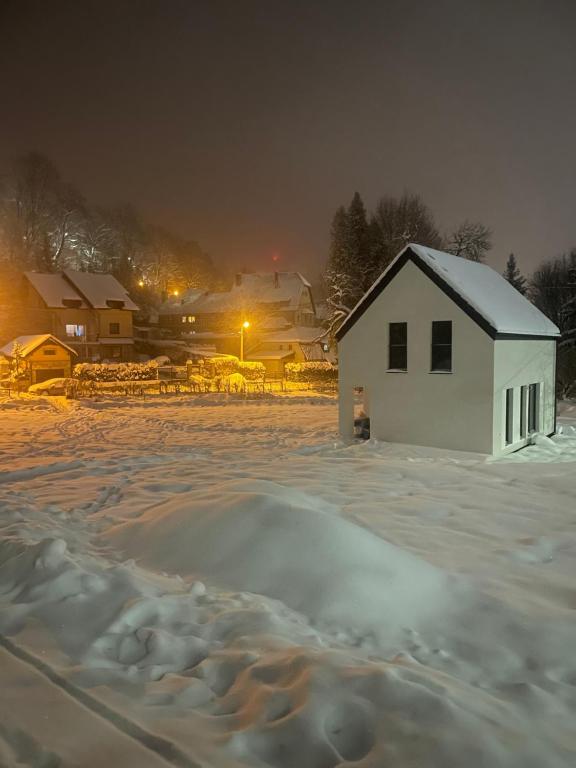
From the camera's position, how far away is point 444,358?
18172 mm

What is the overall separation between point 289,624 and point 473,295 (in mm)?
14147

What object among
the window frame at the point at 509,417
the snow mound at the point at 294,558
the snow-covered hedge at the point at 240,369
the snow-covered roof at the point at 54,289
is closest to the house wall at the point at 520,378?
the window frame at the point at 509,417

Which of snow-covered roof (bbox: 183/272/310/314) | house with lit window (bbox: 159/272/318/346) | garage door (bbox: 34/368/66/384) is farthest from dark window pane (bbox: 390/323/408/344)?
snow-covered roof (bbox: 183/272/310/314)

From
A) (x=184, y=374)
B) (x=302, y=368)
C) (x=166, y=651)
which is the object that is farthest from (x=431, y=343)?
(x=184, y=374)

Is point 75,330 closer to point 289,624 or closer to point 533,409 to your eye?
point 533,409

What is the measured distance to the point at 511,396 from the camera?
18188 mm

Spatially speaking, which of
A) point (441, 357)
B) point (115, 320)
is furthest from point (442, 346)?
point (115, 320)

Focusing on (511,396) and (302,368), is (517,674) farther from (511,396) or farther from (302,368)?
(302,368)

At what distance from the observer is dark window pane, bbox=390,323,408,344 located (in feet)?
61.8

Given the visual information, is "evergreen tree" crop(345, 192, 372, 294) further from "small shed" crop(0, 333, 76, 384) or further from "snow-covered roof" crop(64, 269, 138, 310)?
"snow-covered roof" crop(64, 269, 138, 310)

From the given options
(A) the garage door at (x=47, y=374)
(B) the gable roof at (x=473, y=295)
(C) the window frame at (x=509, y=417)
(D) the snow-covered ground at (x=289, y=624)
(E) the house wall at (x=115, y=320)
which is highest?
(E) the house wall at (x=115, y=320)

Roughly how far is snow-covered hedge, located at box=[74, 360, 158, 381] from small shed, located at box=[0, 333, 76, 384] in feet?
13.4

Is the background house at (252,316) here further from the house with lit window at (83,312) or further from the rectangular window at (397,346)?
the rectangular window at (397,346)

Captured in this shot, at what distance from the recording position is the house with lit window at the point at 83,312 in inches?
2137
